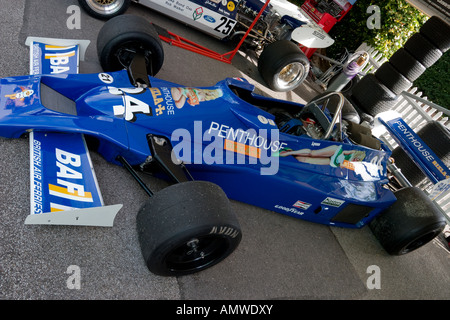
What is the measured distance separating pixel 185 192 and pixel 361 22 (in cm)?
706

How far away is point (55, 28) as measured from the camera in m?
4.40

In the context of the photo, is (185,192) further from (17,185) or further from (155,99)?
(17,185)

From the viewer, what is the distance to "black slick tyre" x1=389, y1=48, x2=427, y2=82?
5.78m

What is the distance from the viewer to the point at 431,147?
4941 mm

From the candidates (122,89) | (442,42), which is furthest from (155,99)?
(442,42)

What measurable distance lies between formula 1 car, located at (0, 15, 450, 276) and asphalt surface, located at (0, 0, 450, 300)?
18 cm

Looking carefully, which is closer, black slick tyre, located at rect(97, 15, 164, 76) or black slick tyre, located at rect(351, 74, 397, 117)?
black slick tyre, located at rect(97, 15, 164, 76)

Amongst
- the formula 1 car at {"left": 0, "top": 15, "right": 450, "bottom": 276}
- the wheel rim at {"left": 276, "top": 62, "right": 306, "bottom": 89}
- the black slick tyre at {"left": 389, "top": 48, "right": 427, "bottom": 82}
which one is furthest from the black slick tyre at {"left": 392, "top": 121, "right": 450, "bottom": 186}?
the wheel rim at {"left": 276, "top": 62, "right": 306, "bottom": 89}

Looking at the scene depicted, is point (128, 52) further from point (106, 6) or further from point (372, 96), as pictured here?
point (372, 96)

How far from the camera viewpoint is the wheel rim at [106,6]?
15.3ft

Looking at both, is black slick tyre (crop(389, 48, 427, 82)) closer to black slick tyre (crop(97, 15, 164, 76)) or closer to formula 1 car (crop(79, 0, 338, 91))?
formula 1 car (crop(79, 0, 338, 91))

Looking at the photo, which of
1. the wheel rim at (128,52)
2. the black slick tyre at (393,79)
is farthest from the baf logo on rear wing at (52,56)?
the black slick tyre at (393,79)

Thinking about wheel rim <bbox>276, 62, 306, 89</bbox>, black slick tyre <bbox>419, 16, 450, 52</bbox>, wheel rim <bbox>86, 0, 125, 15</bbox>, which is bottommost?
wheel rim <bbox>86, 0, 125, 15</bbox>

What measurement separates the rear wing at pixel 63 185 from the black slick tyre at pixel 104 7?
2.61 meters
